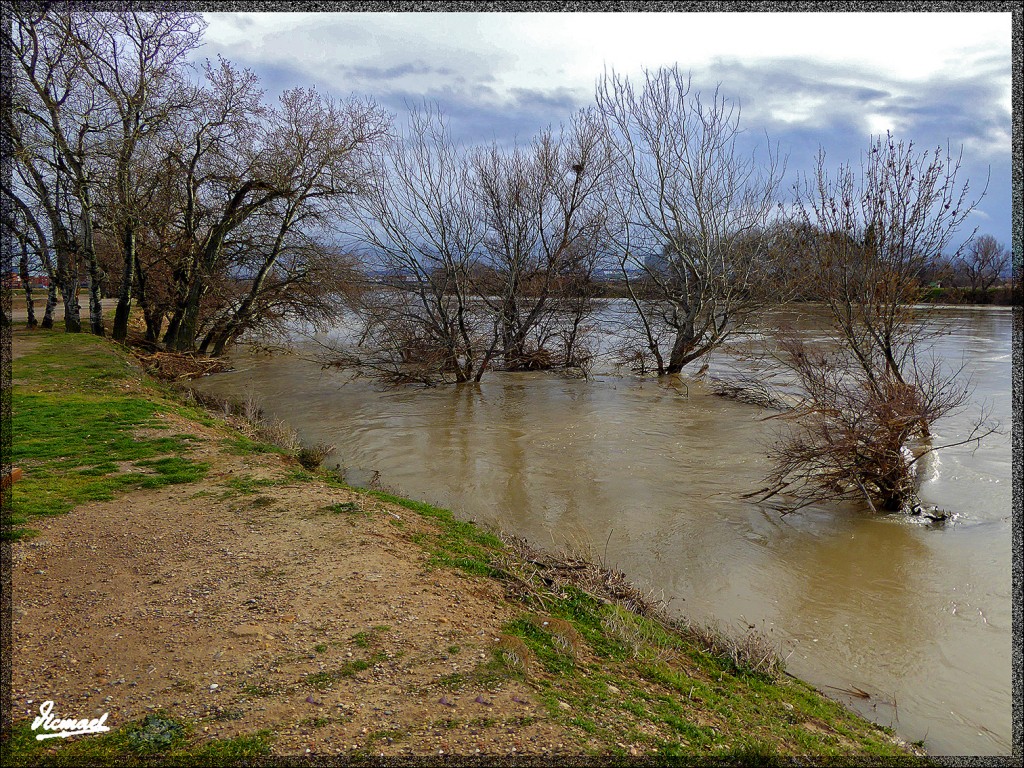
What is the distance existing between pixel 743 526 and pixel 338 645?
5879 millimetres

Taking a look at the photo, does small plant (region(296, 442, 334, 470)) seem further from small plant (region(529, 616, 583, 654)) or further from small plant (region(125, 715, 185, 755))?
small plant (region(125, 715, 185, 755))

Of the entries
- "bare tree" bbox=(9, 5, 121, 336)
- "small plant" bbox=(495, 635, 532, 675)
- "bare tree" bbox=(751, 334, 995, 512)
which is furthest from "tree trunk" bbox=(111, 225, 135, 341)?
"small plant" bbox=(495, 635, 532, 675)

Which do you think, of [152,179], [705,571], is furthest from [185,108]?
[705,571]

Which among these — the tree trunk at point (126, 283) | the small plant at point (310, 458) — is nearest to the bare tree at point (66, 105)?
the tree trunk at point (126, 283)

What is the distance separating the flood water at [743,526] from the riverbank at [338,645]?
0.96 metres

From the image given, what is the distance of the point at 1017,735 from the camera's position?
246 cm

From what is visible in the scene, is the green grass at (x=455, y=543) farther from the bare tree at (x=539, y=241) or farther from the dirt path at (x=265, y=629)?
the bare tree at (x=539, y=241)

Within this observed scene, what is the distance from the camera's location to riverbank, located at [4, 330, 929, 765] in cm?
327

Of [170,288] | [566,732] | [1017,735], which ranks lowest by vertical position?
[566,732]

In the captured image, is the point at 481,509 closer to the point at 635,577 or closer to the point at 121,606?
the point at 635,577

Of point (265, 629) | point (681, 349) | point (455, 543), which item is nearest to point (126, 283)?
point (681, 349)

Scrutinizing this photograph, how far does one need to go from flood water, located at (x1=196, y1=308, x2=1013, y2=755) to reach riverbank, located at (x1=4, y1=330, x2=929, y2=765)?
3.15 ft

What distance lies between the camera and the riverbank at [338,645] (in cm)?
327

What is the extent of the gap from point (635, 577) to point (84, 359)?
14.4m
